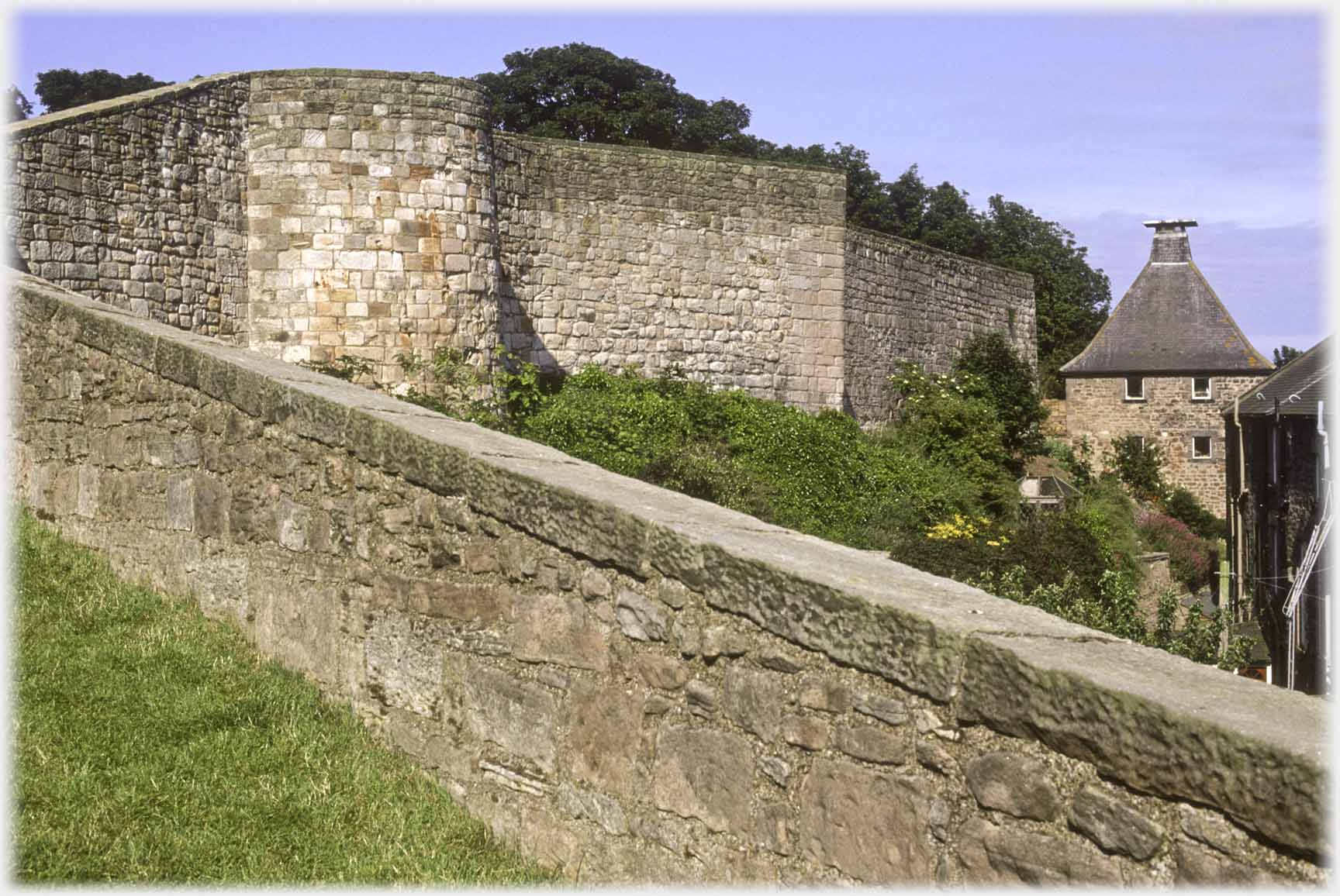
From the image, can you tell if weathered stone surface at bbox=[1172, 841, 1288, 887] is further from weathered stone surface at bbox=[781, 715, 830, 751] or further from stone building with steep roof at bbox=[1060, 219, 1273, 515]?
stone building with steep roof at bbox=[1060, 219, 1273, 515]

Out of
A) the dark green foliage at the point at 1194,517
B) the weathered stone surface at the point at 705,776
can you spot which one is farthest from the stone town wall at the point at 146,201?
the dark green foliage at the point at 1194,517

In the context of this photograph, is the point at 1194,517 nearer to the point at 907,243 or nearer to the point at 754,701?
the point at 907,243

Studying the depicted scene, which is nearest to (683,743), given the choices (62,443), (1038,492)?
(62,443)

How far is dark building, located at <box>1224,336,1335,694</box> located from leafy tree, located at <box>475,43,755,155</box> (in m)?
17.7

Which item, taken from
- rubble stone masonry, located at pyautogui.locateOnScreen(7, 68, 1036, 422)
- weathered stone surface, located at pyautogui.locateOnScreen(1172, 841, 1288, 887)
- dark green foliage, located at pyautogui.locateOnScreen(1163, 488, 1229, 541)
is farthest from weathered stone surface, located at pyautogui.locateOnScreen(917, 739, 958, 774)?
dark green foliage, located at pyautogui.locateOnScreen(1163, 488, 1229, 541)

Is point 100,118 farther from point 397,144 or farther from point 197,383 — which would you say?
point 197,383

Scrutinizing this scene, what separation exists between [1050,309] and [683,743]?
49.1 meters

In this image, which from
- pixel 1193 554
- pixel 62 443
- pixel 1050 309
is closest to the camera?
pixel 62 443

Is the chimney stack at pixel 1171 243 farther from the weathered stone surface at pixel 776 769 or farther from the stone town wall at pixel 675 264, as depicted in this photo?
the weathered stone surface at pixel 776 769

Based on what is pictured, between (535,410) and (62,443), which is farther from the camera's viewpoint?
(535,410)

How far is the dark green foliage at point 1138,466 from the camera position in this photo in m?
36.8

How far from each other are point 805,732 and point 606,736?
71 cm

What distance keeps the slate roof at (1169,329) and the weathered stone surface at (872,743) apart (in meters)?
37.8

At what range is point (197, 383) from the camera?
5.41m
